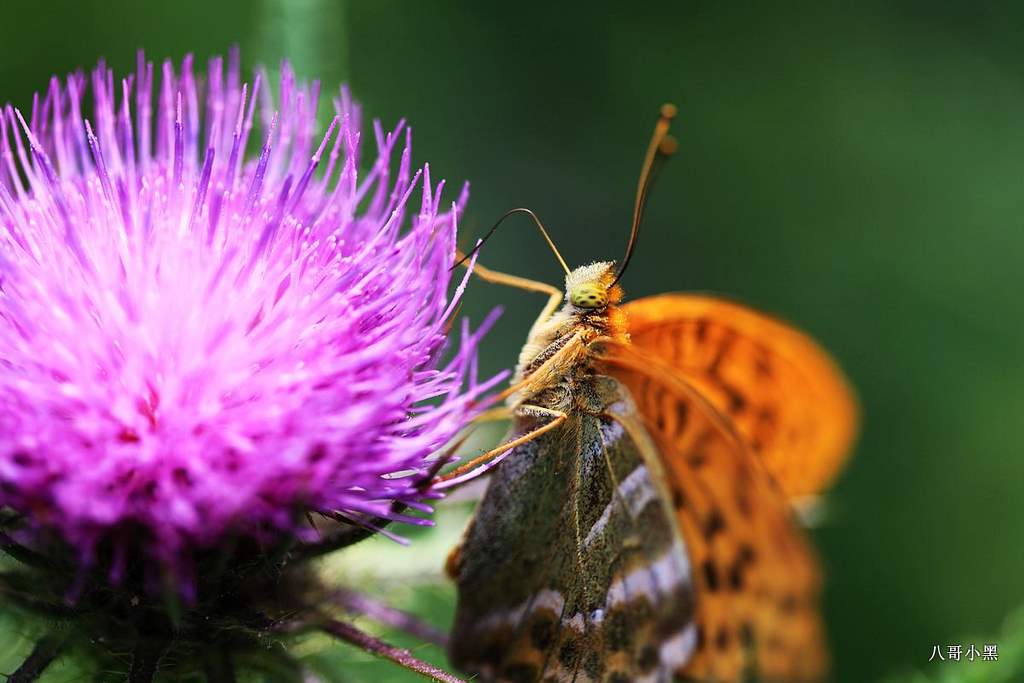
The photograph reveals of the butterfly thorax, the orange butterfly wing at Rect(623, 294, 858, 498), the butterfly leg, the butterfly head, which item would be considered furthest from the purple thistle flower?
the orange butterfly wing at Rect(623, 294, 858, 498)

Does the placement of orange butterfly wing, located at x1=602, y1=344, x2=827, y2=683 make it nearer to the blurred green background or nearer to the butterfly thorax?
the butterfly thorax

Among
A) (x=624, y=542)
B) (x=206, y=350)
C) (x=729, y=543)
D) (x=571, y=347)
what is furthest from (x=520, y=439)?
(x=206, y=350)

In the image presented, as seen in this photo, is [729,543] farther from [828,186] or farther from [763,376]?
[828,186]

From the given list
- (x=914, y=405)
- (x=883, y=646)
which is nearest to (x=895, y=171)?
(x=914, y=405)

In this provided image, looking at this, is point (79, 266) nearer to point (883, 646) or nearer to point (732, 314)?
point (732, 314)

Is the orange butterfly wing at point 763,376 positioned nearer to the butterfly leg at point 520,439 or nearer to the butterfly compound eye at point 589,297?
the butterfly compound eye at point 589,297

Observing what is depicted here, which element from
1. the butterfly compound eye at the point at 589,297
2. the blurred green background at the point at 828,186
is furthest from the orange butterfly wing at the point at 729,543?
the blurred green background at the point at 828,186

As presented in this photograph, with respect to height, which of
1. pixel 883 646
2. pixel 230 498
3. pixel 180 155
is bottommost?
pixel 883 646
